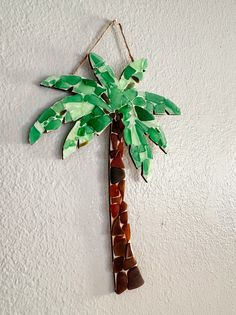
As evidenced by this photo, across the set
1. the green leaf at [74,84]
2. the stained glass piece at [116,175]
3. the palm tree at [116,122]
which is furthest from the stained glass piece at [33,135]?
the stained glass piece at [116,175]

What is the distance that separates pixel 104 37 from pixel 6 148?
38cm

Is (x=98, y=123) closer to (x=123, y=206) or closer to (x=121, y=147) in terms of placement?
(x=121, y=147)

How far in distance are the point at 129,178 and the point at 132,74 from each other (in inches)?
10.8

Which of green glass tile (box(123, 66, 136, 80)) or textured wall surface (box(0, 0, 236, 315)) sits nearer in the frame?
textured wall surface (box(0, 0, 236, 315))

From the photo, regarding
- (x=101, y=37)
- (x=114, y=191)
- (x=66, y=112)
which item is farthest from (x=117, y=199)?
(x=101, y=37)

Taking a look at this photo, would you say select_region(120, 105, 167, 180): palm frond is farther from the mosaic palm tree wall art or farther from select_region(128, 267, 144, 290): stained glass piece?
select_region(128, 267, 144, 290): stained glass piece

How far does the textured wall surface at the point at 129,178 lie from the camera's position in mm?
826

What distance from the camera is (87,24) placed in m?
0.93

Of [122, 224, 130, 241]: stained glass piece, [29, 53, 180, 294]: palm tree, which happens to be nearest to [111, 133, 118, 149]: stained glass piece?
[29, 53, 180, 294]: palm tree

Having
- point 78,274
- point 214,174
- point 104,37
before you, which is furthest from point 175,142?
point 78,274

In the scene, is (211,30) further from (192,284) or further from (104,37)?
(192,284)

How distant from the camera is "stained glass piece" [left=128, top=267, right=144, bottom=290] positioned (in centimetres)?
95

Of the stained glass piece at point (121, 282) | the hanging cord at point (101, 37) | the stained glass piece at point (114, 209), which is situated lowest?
the stained glass piece at point (121, 282)

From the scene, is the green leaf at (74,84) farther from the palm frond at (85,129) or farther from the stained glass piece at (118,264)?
the stained glass piece at (118,264)
